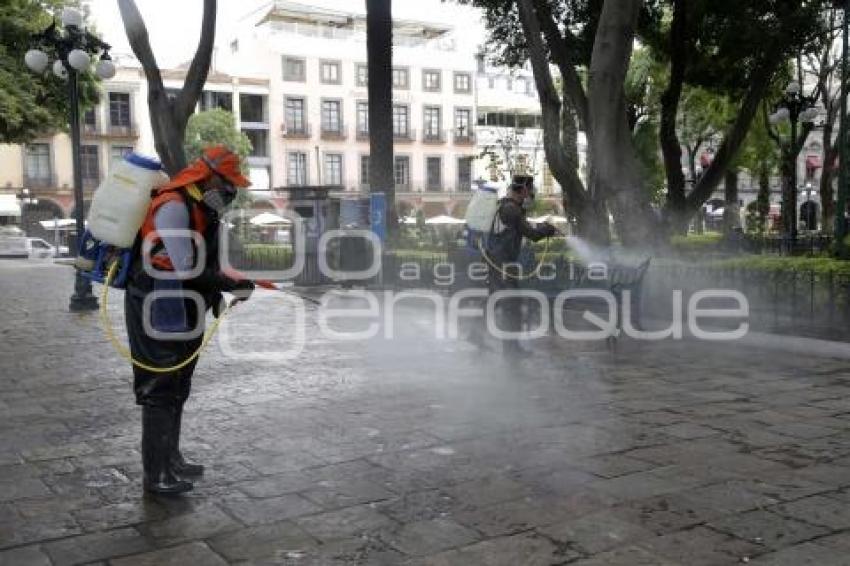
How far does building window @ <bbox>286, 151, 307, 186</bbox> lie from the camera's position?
177 ft

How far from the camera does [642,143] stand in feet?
101

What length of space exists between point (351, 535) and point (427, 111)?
56370 millimetres

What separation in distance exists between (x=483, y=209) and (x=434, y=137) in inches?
2019

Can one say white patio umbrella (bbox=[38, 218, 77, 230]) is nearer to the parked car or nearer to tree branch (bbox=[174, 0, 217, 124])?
the parked car

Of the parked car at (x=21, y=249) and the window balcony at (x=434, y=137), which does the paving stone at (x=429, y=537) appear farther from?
the window balcony at (x=434, y=137)

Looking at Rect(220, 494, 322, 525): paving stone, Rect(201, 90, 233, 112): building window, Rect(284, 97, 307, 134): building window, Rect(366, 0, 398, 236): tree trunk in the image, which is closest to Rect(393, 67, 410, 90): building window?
Rect(284, 97, 307, 134): building window

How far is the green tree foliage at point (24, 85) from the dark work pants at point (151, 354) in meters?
18.9

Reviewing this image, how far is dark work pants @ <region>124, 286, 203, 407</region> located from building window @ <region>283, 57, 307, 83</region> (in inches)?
2014

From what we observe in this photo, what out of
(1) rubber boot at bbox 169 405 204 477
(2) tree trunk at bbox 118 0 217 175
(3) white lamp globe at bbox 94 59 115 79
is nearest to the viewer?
(1) rubber boot at bbox 169 405 204 477

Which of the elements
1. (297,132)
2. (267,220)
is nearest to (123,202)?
(267,220)

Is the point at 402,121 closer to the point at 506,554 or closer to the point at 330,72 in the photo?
the point at 330,72

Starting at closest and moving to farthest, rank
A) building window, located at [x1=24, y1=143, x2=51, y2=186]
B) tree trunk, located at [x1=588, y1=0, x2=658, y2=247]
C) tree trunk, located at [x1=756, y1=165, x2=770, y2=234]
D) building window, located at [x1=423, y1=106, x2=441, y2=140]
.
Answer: tree trunk, located at [x1=588, y1=0, x2=658, y2=247], tree trunk, located at [x1=756, y1=165, x2=770, y2=234], building window, located at [x1=24, y1=143, x2=51, y2=186], building window, located at [x1=423, y1=106, x2=441, y2=140]

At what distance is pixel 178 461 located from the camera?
15.4 ft

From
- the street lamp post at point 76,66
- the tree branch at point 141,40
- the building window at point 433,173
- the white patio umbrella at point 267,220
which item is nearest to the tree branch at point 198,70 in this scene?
the tree branch at point 141,40
